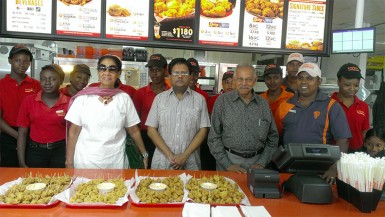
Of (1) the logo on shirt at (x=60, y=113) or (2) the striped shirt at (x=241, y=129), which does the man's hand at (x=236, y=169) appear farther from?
(1) the logo on shirt at (x=60, y=113)

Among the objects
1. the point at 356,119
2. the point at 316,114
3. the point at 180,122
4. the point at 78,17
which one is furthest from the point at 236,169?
the point at 78,17

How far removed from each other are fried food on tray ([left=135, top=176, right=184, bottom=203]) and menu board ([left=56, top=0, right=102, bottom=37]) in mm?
1405

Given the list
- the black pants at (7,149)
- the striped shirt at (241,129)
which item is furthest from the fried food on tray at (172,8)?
the black pants at (7,149)

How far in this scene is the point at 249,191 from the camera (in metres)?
1.88

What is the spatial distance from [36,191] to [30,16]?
5.01 feet

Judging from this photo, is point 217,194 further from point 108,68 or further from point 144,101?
point 144,101

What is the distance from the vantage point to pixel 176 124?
2629mm

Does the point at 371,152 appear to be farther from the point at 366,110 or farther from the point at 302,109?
the point at 302,109

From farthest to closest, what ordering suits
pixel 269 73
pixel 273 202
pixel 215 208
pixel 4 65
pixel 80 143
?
pixel 4 65, pixel 269 73, pixel 80 143, pixel 273 202, pixel 215 208

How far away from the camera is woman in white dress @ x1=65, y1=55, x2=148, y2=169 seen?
2338 mm

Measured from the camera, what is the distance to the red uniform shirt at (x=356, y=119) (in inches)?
110

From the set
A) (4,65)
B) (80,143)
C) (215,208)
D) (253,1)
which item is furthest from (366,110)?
(4,65)

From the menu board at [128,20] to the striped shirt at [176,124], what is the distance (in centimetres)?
60

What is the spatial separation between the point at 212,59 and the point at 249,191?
27.1ft
